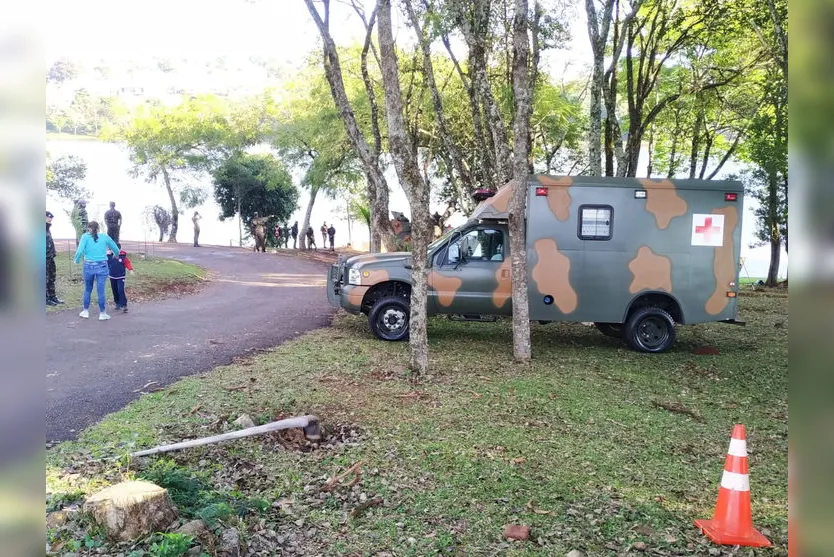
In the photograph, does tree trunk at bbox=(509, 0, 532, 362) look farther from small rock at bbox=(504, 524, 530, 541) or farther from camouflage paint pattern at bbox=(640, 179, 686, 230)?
small rock at bbox=(504, 524, 530, 541)

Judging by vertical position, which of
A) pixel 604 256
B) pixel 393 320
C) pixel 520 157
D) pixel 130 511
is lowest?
A: pixel 130 511

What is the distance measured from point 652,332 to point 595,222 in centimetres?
215

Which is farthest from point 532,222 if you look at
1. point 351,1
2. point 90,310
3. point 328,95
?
point 328,95

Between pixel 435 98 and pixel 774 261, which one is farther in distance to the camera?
pixel 774 261

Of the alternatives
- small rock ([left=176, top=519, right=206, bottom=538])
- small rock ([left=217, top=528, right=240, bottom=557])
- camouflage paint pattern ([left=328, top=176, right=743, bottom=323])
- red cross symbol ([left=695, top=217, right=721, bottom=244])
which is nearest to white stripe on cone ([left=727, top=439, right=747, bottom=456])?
small rock ([left=217, top=528, right=240, bottom=557])

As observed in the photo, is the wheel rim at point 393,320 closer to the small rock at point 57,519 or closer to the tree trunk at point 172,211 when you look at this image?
the small rock at point 57,519

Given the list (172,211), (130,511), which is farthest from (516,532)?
(172,211)

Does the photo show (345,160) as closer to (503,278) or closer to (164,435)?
(503,278)

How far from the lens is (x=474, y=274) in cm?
977

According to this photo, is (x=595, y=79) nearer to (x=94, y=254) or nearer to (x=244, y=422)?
(x=94, y=254)

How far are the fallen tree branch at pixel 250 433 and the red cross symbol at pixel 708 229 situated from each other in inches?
271

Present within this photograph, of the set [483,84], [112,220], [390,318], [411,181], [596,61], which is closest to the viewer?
[411,181]

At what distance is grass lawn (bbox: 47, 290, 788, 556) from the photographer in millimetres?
3924
